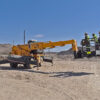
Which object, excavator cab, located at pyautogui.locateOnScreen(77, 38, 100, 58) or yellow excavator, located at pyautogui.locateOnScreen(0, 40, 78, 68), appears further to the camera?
yellow excavator, located at pyautogui.locateOnScreen(0, 40, 78, 68)

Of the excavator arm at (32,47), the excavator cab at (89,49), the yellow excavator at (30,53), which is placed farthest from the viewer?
the excavator arm at (32,47)

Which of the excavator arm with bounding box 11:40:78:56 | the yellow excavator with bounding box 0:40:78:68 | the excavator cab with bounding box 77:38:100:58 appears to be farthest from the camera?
the excavator arm with bounding box 11:40:78:56

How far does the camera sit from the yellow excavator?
14.0m

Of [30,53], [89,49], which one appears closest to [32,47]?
[30,53]

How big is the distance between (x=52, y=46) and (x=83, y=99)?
28.3ft

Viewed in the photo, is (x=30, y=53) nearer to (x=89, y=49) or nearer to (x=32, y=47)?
(x=32, y=47)

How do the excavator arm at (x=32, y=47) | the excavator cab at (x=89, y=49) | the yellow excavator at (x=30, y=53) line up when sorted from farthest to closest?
the excavator arm at (x=32, y=47) < the yellow excavator at (x=30, y=53) < the excavator cab at (x=89, y=49)

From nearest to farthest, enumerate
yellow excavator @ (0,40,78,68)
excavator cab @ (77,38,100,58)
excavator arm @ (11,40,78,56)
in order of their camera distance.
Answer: excavator cab @ (77,38,100,58) < yellow excavator @ (0,40,78,68) < excavator arm @ (11,40,78,56)

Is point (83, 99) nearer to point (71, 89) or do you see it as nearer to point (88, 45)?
point (71, 89)

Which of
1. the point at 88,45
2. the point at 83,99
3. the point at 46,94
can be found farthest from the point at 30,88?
the point at 88,45

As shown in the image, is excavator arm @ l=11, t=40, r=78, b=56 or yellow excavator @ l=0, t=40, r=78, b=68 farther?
excavator arm @ l=11, t=40, r=78, b=56

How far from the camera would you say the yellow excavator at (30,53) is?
1402cm

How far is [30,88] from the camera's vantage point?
7.24 metres

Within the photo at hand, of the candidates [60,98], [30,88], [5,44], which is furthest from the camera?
[5,44]
